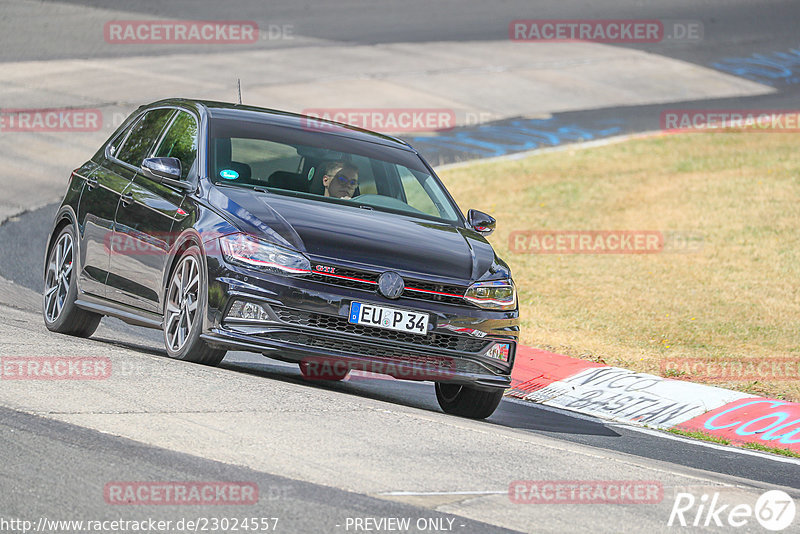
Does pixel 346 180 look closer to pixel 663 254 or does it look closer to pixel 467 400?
pixel 467 400

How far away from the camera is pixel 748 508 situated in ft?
20.9

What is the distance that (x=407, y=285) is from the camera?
8000mm

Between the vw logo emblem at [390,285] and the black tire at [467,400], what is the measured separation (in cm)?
116

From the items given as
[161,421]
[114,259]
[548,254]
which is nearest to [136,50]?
[548,254]

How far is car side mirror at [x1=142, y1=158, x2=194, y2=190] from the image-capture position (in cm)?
870

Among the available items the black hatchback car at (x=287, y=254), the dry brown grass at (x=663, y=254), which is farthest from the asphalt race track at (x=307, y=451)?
the dry brown grass at (x=663, y=254)

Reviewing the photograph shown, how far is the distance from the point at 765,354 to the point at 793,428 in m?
2.77

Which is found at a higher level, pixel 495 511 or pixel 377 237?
pixel 377 237

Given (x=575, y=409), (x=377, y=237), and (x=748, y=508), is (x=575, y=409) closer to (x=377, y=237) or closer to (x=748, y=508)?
(x=377, y=237)

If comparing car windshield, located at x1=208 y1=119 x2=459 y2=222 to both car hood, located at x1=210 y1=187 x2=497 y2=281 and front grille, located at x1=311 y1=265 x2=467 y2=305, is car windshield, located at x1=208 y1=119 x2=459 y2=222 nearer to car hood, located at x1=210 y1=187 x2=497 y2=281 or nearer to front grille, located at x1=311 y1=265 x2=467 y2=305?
car hood, located at x1=210 y1=187 x2=497 y2=281

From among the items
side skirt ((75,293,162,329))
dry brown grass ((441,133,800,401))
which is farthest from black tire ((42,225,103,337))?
dry brown grass ((441,133,800,401))

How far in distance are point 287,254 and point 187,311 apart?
0.84 m

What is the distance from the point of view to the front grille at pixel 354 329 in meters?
7.88

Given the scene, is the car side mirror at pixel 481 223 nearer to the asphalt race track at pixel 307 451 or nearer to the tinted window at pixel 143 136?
the asphalt race track at pixel 307 451
